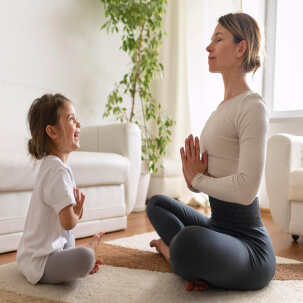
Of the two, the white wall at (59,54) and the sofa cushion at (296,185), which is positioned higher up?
the white wall at (59,54)

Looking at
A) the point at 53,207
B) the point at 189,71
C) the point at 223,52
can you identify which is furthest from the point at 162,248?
the point at 189,71

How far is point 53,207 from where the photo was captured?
3.57 feet

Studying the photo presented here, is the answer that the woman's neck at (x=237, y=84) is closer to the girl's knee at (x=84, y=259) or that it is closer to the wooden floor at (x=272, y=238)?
the girl's knee at (x=84, y=259)

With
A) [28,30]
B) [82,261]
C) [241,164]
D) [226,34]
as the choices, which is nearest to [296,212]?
[241,164]

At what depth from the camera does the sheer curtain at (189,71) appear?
3174 mm

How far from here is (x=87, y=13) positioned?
120 inches

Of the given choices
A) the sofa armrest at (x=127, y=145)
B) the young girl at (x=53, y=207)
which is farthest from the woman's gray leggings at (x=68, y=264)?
the sofa armrest at (x=127, y=145)

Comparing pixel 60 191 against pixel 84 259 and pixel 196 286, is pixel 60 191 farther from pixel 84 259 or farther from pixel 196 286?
pixel 196 286

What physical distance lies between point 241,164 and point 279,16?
2.57 metres

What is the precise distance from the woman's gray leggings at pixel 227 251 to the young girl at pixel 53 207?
1.00 ft

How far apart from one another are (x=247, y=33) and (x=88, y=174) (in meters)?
1.05

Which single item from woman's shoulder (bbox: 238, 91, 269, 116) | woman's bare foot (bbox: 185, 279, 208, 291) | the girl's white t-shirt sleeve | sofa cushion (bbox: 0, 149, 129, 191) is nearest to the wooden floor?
sofa cushion (bbox: 0, 149, 129, 191)

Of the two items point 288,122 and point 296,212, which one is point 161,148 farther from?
point 296,212

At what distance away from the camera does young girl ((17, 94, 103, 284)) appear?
1088 millimetres
